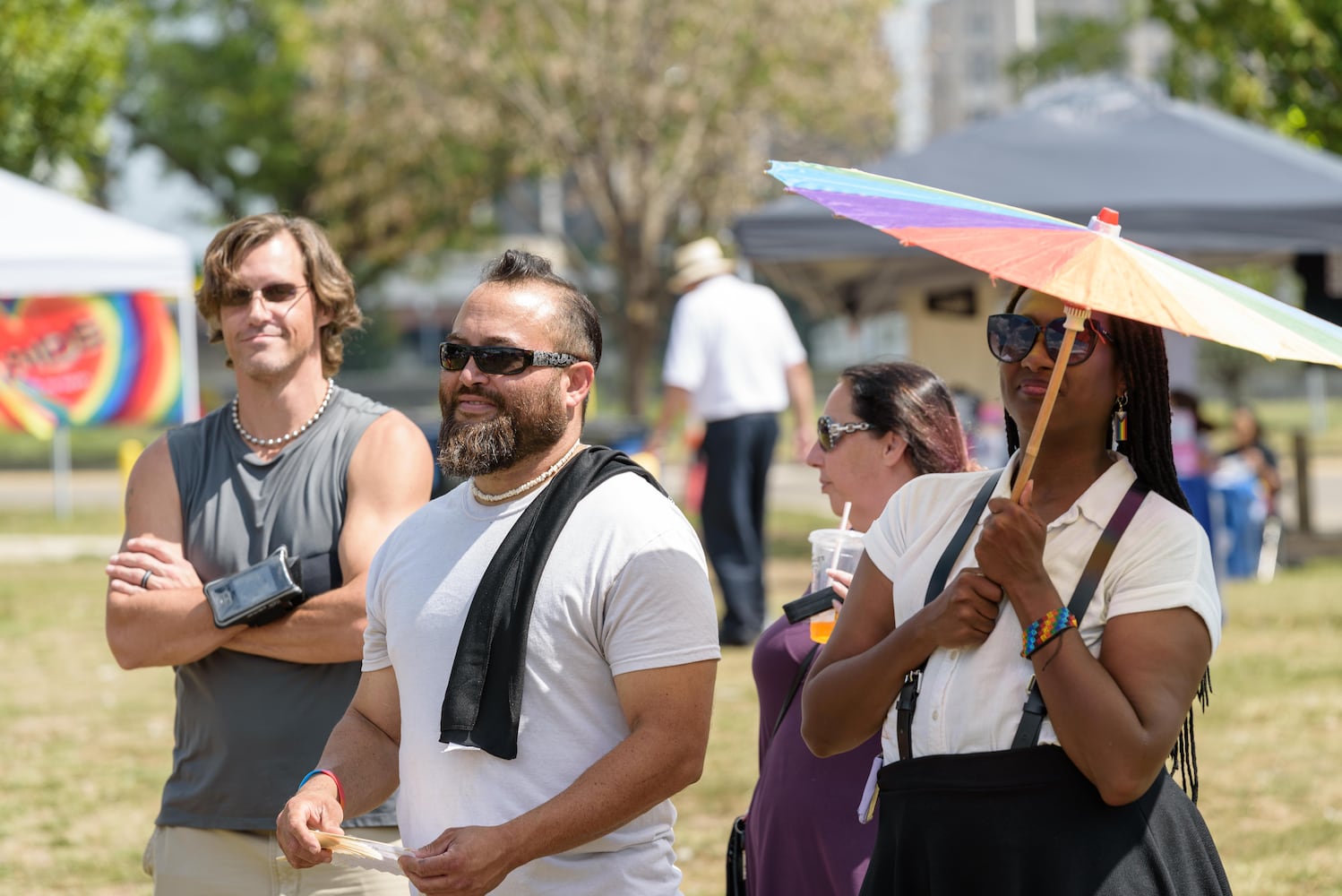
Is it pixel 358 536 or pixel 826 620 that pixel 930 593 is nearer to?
pixel 826 620

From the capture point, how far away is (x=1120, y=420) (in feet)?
7.98

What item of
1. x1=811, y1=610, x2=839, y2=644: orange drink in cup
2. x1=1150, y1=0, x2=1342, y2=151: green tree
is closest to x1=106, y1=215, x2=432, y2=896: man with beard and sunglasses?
x1=811, y1=610, x2=839, y2=644: orange drink in cup

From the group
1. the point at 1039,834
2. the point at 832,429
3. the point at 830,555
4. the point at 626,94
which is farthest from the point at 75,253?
the point at 626,94

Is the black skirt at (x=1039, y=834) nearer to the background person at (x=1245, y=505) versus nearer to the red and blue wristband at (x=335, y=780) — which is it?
the red and blue wristband at (x=335, y=780)

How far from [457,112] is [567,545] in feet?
71.9

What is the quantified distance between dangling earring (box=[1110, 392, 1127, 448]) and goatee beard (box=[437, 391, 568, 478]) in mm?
931

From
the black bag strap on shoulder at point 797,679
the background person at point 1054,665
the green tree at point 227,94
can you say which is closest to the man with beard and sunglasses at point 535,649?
the background person at point 1054,665

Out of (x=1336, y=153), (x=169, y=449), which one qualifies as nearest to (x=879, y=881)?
(x=169, y=449)

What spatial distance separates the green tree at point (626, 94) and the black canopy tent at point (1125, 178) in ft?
42.4

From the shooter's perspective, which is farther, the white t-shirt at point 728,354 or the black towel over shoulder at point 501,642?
the white t-shirt at point 728,354

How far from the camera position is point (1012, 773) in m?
2.23

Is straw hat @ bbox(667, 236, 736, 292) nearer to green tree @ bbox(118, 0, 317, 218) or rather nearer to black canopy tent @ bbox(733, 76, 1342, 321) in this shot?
black canopy tent @ bbox(733, 76, 1342, 321)

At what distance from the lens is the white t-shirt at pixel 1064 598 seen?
2244 millimetres

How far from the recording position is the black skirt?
223 centimetres
